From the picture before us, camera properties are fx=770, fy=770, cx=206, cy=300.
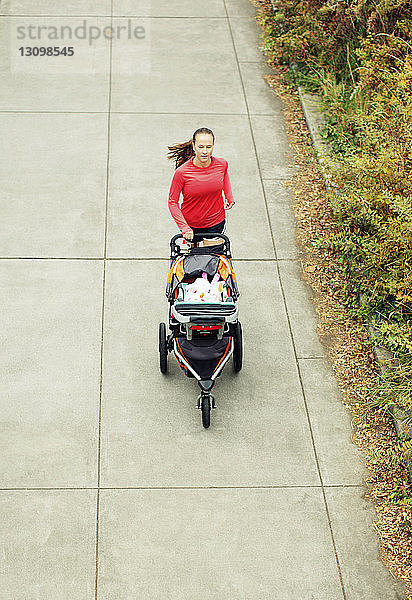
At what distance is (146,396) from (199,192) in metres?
1.64

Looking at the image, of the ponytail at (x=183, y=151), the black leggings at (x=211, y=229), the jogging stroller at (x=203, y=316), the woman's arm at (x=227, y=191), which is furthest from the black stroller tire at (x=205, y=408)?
the ponytail at (x=183, y=151)

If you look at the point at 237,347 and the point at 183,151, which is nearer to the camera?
the point at 237,347

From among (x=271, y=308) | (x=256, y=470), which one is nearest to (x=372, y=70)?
(x=271, y=308)

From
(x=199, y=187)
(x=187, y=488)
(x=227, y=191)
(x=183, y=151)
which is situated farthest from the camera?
(x=183, y=151)

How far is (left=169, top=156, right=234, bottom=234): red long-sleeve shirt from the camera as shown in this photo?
5.88 meters

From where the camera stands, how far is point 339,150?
28.0 ft

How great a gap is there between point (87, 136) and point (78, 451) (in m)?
4.51

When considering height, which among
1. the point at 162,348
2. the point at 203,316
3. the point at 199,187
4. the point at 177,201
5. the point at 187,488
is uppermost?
the point at 199,187

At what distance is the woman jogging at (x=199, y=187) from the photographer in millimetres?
5742

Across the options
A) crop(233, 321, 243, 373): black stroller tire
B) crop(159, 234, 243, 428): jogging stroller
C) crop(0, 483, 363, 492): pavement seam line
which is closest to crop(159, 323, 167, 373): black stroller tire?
crop(159, 234, 243, 428): jogging stroller

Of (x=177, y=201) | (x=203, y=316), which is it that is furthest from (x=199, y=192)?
(x=203, y=316)

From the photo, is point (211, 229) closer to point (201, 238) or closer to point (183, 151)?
point (201, 238)

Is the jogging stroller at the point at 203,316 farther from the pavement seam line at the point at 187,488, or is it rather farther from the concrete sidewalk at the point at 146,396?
the pavement seam line at the point at 187,488

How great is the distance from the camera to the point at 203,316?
5.37 m
